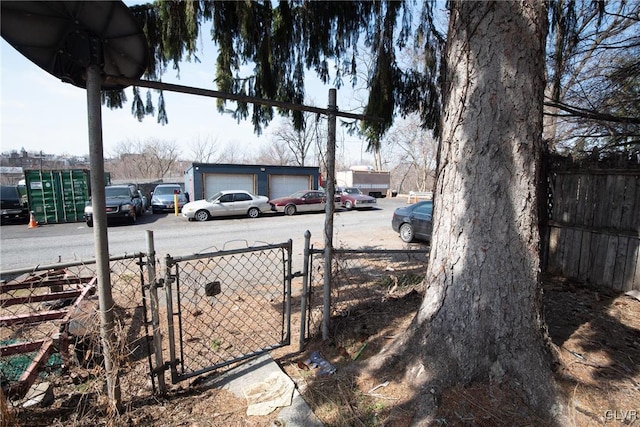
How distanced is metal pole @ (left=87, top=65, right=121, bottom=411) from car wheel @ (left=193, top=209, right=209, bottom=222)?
12966 millimetres

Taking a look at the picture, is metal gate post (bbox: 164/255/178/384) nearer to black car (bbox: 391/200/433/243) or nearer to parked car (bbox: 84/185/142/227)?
black car (bbox: 391/200/433/243)

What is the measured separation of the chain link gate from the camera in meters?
2.58

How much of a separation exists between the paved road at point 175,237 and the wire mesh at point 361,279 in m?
1.91

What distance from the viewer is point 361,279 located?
5766 millimetres

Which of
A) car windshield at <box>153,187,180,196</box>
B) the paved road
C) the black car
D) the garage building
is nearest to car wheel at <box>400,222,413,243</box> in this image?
the black car

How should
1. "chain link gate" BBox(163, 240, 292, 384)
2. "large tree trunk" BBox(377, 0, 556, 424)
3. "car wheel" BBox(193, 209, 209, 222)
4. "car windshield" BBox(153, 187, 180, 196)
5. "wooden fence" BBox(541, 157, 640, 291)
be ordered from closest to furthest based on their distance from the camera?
"large tree trunk" BBox(377, 0, 556, 424)
"chain link gate" BBox(163, 240, 292, 384)
"wooden fence" BBox(541, 157, 640, 291)
"car wheel" BBox(193, 209, 209, 222)
"car windshield" BBox(153, 187, 180, 196)

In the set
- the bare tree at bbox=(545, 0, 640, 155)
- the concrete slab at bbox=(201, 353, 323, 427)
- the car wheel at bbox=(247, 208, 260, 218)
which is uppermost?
the bare tree at bbox=(545, 0, 640, 155)

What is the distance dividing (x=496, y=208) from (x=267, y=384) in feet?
7.23

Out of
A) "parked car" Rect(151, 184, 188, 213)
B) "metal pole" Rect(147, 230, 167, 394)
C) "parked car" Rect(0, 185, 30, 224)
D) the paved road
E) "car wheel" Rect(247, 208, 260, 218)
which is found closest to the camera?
"metal pole" Rect(147, 230, 167, 394)

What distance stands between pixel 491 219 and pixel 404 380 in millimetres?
1319

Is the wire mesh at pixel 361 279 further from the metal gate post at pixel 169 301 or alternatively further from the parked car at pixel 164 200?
the parked car at pixel 164 200

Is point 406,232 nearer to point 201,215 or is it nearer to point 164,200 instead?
point 201,215

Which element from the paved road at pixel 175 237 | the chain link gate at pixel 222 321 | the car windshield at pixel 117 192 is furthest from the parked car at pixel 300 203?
the chain link gate at pixel 222 321

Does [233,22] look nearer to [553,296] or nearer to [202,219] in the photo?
[553,296]
